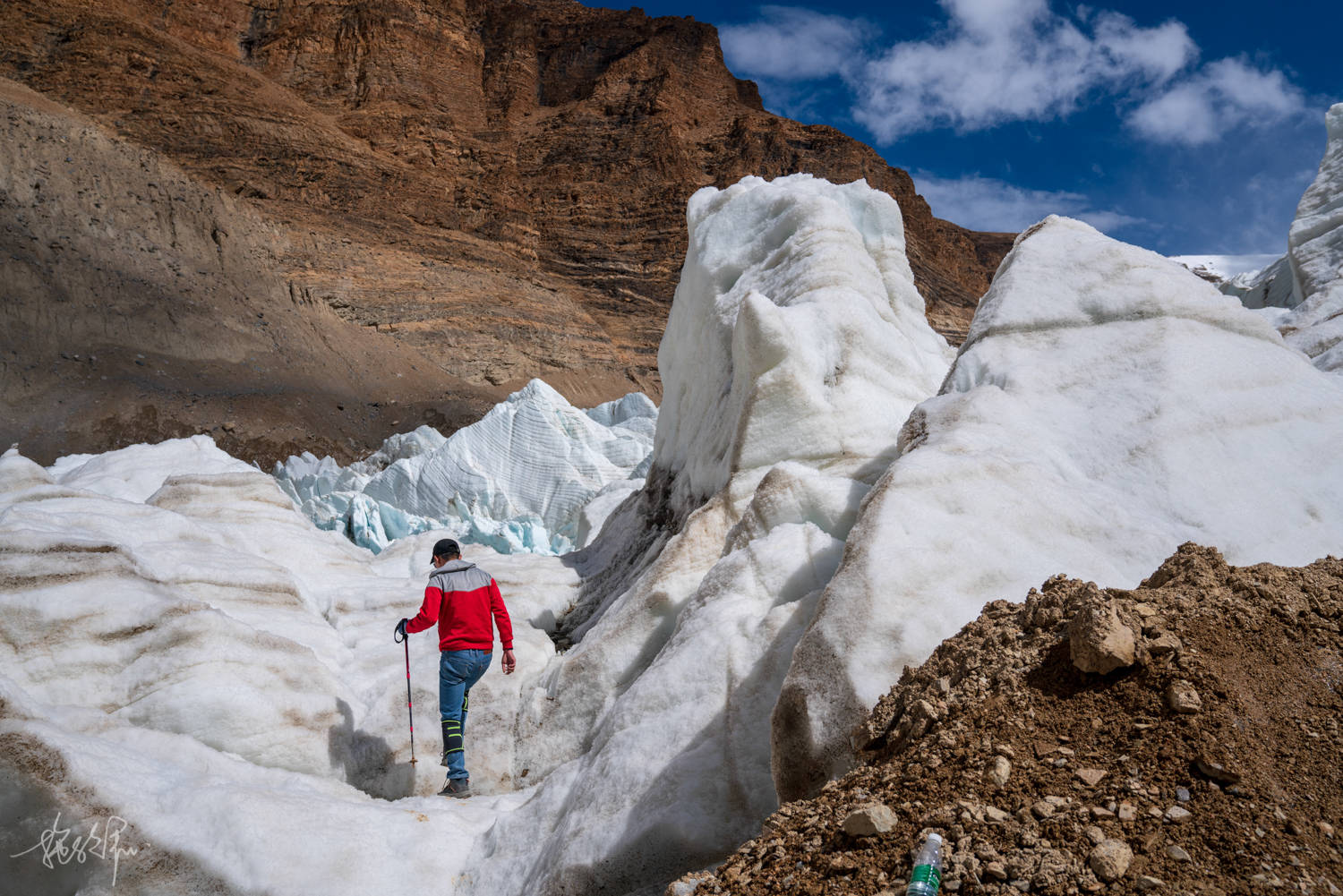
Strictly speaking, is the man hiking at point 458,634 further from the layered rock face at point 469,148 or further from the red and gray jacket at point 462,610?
the layered rock face at point 469,148

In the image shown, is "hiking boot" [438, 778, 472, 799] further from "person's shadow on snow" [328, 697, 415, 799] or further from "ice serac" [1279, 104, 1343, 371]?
"ice serac" [1279, 104, 1343, 371]

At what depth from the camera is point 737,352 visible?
5609mm

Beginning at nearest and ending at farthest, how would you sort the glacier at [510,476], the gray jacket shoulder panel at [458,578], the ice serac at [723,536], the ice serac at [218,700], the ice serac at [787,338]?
the ice serac at [218,700] → the ice serac at [723,536] → the gray jacket shoulder panel at [458,578] → the ice serac at [787,338] → the glacier at [510,476]

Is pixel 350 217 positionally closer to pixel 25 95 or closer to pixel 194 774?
pixel 25 95

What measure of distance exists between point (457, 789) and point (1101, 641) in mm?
3107

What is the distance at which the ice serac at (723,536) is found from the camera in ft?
9.84

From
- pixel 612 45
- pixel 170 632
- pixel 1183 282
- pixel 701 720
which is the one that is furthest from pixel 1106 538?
pixel 612 45

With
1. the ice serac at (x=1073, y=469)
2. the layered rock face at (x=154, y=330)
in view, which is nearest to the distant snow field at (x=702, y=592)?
the ice serac at (x=1073, y=469)

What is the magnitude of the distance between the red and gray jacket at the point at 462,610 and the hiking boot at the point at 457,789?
0.60 meters

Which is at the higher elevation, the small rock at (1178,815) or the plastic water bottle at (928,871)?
the small rock at (1178,815)

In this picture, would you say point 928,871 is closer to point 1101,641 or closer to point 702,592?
point 1101,641
